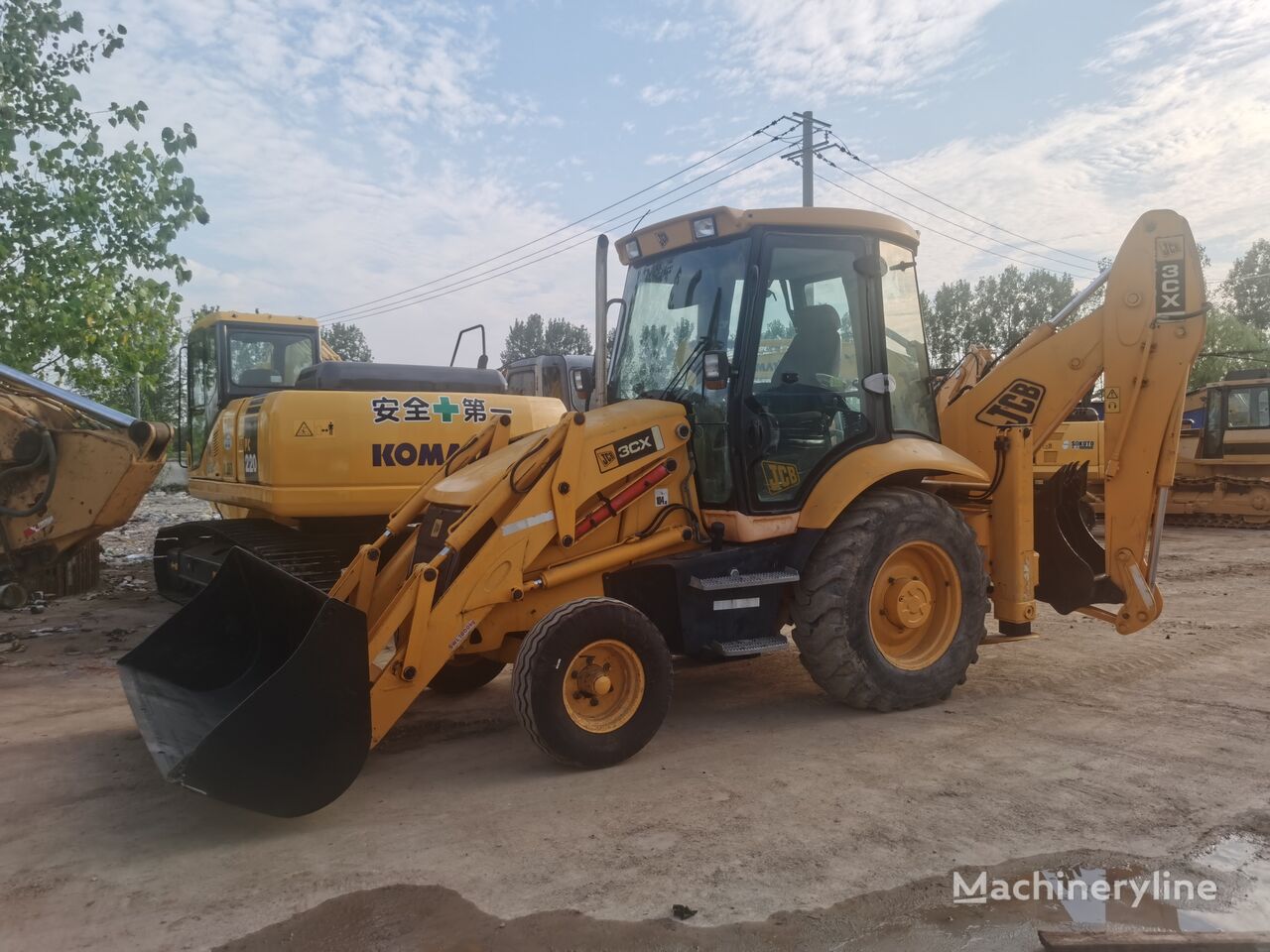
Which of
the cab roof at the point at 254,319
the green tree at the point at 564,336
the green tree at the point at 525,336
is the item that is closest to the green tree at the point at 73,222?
the cab roof at the point at 254,319

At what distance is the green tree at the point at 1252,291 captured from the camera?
4822 cm

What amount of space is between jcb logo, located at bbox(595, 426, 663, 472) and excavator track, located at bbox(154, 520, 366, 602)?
209 centimetres

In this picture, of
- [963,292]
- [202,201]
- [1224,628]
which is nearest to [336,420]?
[202,201]

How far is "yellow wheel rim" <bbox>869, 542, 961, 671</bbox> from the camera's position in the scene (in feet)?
17.2

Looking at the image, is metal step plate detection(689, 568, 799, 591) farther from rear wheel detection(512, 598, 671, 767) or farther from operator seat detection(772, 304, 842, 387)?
operator seat detection(772, 304, 842, 387)

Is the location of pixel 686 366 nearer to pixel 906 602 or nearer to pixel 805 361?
pixel 805 361

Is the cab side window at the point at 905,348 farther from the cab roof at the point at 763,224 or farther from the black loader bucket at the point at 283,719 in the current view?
the black loader bucket at the point at 283,719

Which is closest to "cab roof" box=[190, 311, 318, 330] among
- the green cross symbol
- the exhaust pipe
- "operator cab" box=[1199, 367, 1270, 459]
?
the green cross symbol

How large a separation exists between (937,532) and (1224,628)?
347 centimetres

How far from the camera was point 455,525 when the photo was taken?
4.42 metres

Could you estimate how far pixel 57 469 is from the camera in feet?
24.2

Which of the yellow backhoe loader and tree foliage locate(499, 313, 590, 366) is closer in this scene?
the yellow backhoe loader

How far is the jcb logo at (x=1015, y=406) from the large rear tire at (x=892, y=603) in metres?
0.81

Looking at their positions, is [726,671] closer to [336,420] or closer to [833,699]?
[833,699]
